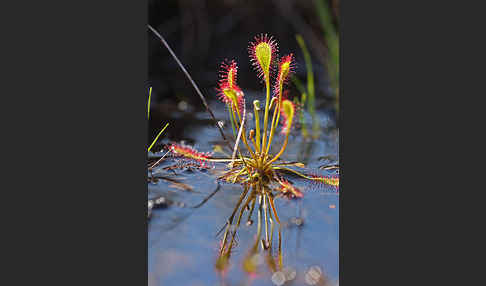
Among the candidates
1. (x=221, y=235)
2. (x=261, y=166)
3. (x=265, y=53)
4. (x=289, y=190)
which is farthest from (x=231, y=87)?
(x=221, y=235)

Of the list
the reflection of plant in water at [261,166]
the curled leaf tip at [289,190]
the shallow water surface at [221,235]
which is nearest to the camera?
the shallow water surface at [221,235]

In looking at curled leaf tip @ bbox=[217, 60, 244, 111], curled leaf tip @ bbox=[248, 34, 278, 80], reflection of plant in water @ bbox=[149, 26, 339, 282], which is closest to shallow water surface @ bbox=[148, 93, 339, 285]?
reflection of plant in water @ bbox=[149, 26, 339, 282]

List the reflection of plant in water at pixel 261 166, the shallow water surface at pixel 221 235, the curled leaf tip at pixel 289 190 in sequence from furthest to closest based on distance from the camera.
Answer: the curled leaf tip at pixel 289 190 < the reflection of plant in water at pixel 261 166 < the shallow water surface at pixel 221 235

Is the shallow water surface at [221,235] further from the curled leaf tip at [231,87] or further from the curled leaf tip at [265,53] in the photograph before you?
the curled leaf tip at [265,53]

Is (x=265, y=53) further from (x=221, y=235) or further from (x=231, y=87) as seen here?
(x=221, y=235)

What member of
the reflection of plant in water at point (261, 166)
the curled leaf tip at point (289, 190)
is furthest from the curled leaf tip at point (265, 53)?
the curled leaf tip at point (289, 190)

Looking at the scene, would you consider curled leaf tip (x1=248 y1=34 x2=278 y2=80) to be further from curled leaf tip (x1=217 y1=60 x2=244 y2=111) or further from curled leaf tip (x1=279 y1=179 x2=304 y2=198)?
curled leaf tip (x1=279 y1=179 x2=304 y2=198)

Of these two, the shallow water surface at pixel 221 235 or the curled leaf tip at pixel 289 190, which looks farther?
the curled leaf tip at pixel 289 190

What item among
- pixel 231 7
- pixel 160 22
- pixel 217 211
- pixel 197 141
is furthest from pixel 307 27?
pixel 217 211

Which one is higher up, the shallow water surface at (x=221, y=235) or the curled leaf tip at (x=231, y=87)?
the curled leaf tip at (x=231, y=87)
